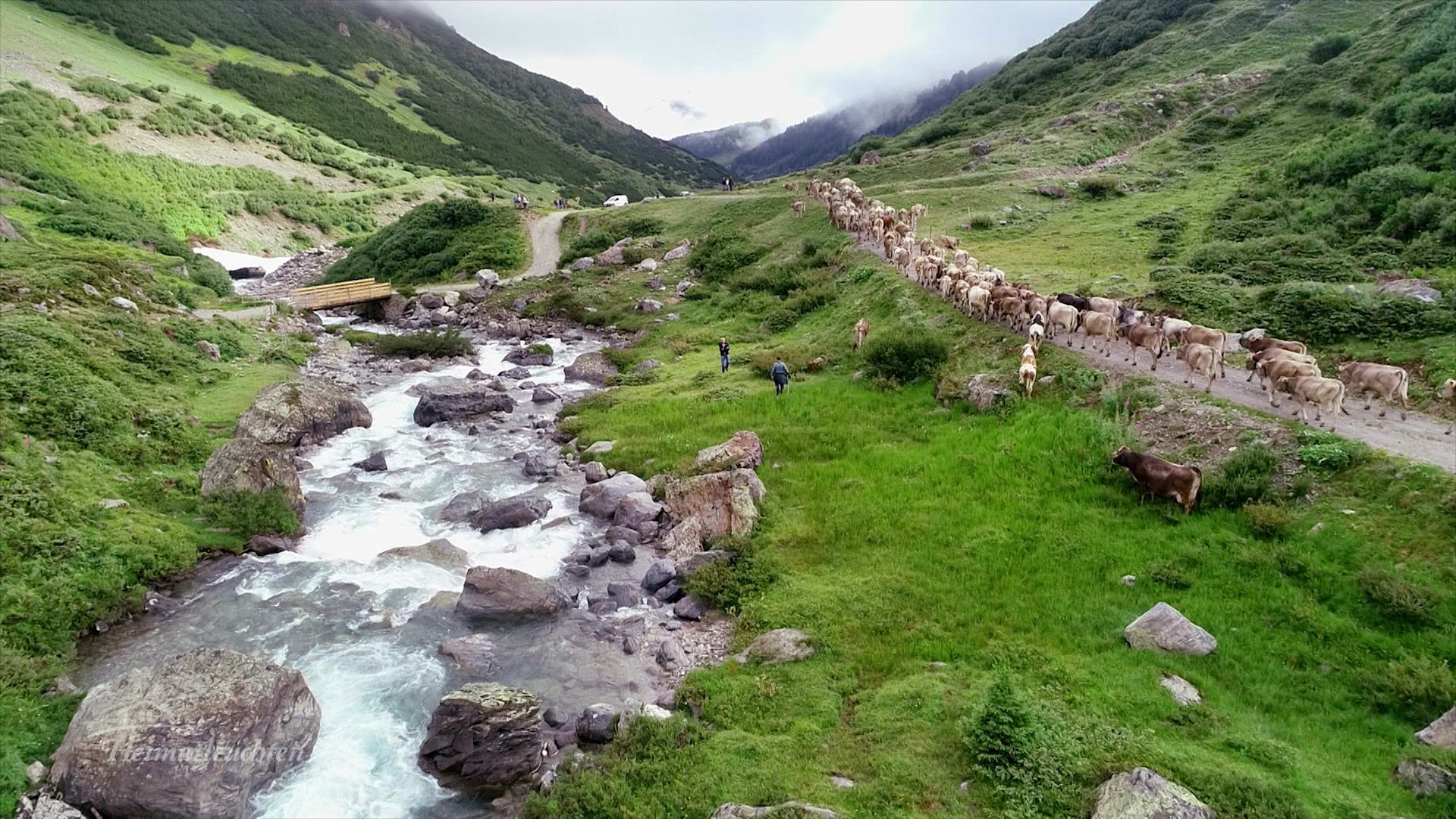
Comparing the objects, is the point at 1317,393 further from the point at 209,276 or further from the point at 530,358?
the point at 209,276

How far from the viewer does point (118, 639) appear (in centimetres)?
1370

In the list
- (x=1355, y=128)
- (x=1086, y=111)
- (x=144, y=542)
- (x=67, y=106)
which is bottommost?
(x=144, y=542)

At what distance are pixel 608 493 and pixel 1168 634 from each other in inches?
534

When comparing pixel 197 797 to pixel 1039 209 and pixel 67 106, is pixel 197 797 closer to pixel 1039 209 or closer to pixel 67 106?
pixel 1039 209

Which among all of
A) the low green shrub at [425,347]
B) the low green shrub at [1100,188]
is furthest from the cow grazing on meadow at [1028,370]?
the low green shrub at [1100,188]

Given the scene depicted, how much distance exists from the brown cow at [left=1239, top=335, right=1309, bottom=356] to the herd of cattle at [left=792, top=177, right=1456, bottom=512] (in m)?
0.03

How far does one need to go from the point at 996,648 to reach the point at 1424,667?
5730 mm

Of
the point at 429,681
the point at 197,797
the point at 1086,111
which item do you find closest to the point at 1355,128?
the point at 1086,111

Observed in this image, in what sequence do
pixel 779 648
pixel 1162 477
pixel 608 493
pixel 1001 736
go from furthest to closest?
1. pixel 608 493
2. pixel 1162 477
3. pixel 779 648
4. pixel 1001 736

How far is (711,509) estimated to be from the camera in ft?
59.4

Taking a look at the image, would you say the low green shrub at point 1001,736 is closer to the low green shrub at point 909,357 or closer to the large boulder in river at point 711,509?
the large boulder in river at point 711,509

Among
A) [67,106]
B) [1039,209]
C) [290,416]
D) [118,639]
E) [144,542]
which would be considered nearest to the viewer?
[118,639]

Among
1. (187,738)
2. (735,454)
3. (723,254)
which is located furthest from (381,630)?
(723,254)

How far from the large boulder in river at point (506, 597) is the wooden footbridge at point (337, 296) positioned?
38.2 metres
